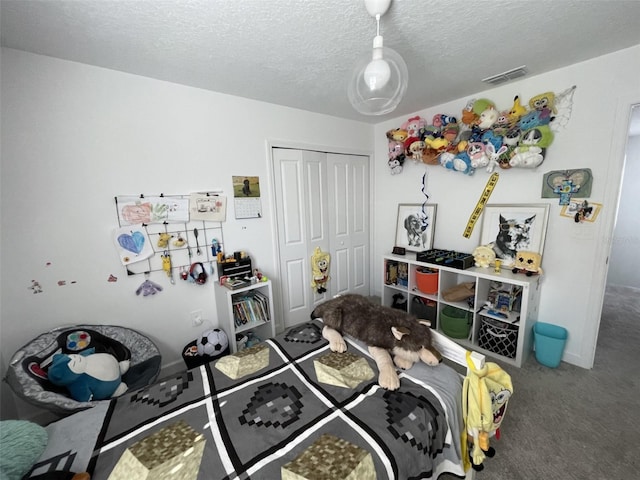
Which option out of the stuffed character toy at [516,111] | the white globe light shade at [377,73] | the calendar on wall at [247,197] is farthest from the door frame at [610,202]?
the calendar on wall at [247,197]

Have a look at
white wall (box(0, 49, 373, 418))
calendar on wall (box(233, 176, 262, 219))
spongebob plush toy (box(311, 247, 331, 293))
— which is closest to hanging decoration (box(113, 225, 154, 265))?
white wall (box(0, 49, 373, 418))

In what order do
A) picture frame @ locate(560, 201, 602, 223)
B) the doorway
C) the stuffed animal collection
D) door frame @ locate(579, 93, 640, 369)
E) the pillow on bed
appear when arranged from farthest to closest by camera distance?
the doorway → the stuffed animal collection → picture frame @ locate(560, 201, 602, 223) → door frame @ locate(579, 93, 640, 369) → the pillow on bed

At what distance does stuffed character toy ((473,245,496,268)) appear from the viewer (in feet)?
7.82

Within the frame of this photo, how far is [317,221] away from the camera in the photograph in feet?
9.71

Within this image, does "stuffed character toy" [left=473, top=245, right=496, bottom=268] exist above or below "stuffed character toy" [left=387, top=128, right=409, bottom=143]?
below

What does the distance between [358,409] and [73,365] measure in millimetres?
1666

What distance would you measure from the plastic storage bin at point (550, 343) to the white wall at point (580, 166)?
0.24ft

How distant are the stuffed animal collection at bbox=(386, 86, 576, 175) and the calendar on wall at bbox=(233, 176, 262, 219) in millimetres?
1735

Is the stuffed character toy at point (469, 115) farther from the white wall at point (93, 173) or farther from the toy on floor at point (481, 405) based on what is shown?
the toy on floor at point (481, 405)

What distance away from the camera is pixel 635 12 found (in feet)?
4.45

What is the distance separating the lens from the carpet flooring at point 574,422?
4.46ft

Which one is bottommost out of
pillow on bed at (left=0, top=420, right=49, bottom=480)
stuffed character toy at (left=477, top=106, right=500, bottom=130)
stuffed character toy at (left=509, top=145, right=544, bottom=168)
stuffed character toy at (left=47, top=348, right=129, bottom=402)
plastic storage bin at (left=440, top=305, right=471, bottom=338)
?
plastic storage bin at (left=440, top=305, right=471, bottom=338)

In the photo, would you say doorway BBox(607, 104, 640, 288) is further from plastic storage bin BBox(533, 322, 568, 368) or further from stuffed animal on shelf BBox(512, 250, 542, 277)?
stuffed animal on shelf BBox(512, 250, 542, 277)

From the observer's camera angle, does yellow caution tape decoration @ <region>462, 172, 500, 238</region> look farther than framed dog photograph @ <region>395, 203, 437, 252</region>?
No
